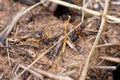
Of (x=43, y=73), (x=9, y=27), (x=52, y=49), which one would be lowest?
(x=43, y=73)

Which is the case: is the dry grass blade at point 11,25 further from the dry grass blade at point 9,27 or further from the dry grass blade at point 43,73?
the dry grass blade at point 43,73

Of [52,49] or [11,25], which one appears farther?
[11,25]

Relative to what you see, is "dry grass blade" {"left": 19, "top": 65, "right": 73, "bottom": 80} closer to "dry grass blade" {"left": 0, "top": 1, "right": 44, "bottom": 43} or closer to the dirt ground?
the dirt ground

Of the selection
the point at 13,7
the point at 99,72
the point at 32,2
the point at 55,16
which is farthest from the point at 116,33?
the point at 13,7

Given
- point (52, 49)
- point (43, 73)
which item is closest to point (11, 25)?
point (52, 49)

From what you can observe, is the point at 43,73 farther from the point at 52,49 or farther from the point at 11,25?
the point at 11,25

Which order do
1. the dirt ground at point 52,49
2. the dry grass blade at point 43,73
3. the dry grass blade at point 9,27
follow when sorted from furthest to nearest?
the dry grass blade at point 9,27
the dirt ground at point 52,49
the dry grass blade at point 43,73

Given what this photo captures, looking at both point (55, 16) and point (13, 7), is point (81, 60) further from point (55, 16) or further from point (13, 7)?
point (13, 7)

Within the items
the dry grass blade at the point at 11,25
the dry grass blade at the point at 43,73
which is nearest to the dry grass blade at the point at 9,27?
the dry grass blade at the point at 11,25

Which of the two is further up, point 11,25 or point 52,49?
point 11,25

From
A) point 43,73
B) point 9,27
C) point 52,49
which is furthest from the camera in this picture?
point 9,27
